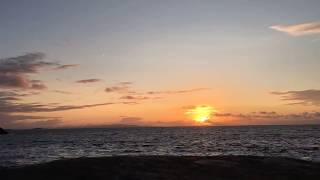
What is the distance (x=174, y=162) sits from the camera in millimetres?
27781

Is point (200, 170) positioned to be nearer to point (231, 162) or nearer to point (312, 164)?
point (231, 162)

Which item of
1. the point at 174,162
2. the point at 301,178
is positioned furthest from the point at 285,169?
the point at 174,162

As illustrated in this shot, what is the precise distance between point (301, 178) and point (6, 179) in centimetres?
1587

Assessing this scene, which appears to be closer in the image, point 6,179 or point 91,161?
point 6,179

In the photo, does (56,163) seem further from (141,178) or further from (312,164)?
(312,164)

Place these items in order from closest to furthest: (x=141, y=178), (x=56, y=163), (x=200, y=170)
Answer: (x=141, y=178) < (x=200, y=170) < (x=56, y=163)

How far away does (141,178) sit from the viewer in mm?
23109

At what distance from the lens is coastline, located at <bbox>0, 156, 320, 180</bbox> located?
2388 cm

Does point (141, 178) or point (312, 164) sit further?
point (312, 164)

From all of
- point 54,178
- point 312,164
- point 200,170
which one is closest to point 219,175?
point 200,170

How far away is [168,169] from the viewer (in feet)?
84.2

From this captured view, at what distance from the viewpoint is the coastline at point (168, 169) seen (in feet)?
78.3

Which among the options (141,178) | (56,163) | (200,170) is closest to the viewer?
(141,178)

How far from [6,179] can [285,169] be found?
15631mm
